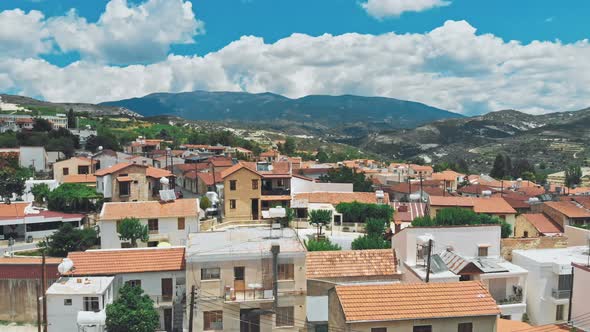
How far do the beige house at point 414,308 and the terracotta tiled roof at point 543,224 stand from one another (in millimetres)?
33574

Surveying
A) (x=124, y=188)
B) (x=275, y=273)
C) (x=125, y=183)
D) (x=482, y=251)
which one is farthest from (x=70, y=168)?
(x=482, y=251)

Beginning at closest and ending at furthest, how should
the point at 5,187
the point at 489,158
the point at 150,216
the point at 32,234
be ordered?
1. the point at 150,216
2. the point at 32,234
3. the point at 5,187
4. the point at 489,158

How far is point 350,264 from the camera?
104 feet

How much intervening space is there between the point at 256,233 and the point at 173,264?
5.34 m

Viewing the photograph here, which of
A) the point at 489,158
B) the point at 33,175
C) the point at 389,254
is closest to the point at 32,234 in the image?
the point at 33,175

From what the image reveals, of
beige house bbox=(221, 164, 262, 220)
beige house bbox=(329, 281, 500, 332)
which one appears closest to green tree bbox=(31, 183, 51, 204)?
beige house bbox=(221, 164, 262, 220)

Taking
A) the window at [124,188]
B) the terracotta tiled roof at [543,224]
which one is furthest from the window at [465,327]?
the window at [124,188]

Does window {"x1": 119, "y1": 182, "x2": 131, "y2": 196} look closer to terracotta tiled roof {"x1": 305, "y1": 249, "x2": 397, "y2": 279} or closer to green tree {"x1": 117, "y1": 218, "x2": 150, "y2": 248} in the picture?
green tree {"x1": 117, "y1": 218, "x2": 150, "y2": 248}

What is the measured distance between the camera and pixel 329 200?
55.8m

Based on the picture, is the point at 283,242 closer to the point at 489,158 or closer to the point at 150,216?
the point at 150,216

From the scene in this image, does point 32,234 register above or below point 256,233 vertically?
below

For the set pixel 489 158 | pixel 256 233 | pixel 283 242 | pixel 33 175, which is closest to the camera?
pixel 283 242

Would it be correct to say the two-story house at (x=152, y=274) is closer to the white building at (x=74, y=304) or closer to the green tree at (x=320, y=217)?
the white building at (x=74, y=304)

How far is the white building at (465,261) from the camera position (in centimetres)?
3003
